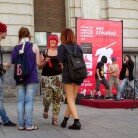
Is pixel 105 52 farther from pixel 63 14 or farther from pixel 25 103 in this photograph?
pixel 25 103

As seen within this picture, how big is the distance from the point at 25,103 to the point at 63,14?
12.7 meters

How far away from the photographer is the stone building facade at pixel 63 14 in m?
19.4

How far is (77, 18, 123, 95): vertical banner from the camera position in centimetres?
1734

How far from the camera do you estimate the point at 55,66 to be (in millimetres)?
9867

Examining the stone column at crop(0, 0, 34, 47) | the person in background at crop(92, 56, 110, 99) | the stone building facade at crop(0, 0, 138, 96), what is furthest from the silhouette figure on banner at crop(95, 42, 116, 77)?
the stone column at crop(0, 0, 34, 47)

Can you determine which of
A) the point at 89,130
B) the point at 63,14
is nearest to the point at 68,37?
the point at 89,130

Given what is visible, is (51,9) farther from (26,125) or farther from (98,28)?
(26,125)

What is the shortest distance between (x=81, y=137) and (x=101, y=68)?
919cm

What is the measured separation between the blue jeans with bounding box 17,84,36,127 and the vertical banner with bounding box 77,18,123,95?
8.21 metres

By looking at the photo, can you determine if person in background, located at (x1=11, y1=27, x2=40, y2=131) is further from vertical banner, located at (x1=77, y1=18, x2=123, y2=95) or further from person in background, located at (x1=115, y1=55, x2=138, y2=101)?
vertical banner, located at (x1=77, y1=18, x2=123, y2=95)

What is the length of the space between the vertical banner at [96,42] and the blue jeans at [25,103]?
8208 millimetres

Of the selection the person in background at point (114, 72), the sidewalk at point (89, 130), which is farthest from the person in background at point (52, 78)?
the person in background at point (114, 72)

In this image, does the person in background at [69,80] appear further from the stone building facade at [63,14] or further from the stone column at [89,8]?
the stone column at [89,8]

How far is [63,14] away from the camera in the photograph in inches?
845
